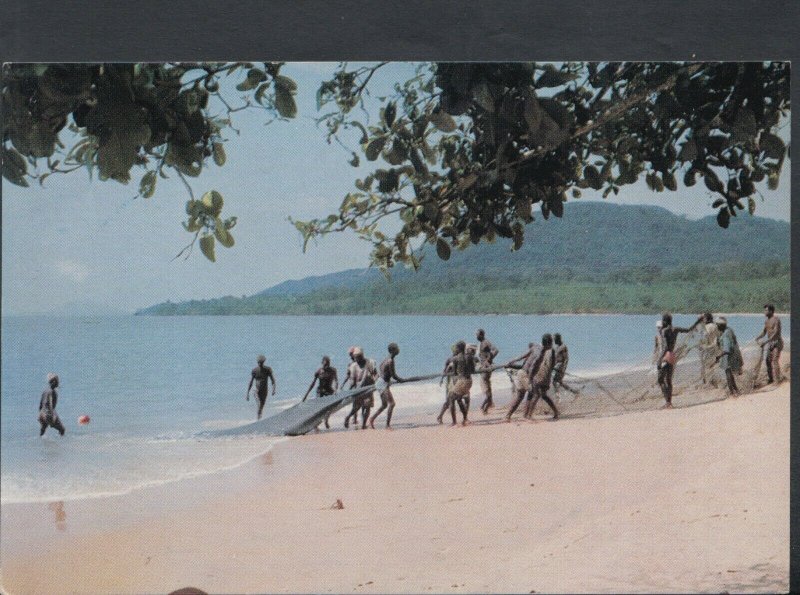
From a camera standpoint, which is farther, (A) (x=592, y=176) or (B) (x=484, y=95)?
(A) (x=592, y=176)

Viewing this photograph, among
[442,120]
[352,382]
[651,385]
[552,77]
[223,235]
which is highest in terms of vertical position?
[552,77]

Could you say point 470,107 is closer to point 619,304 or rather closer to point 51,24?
point 619,304

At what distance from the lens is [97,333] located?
394 centimetres

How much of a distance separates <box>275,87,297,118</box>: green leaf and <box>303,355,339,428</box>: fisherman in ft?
3.02

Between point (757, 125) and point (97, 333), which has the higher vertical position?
point (757, 125)

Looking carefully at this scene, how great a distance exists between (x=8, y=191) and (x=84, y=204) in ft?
0.88

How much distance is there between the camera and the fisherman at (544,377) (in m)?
4.12

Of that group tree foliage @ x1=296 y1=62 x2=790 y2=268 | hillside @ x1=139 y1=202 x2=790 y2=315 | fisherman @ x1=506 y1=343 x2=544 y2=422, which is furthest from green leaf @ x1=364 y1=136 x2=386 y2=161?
fisherman @ x1=506 y1=343 x2=544 y2=422

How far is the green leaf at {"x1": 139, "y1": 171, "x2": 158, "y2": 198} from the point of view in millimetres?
3668

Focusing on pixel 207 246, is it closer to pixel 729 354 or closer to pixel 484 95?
pixel 484 95

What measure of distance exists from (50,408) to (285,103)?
141 cm

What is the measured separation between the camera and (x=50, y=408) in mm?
3910

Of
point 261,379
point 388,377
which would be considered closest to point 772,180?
point 388,377

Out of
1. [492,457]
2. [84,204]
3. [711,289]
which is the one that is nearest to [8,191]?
[84,204]
